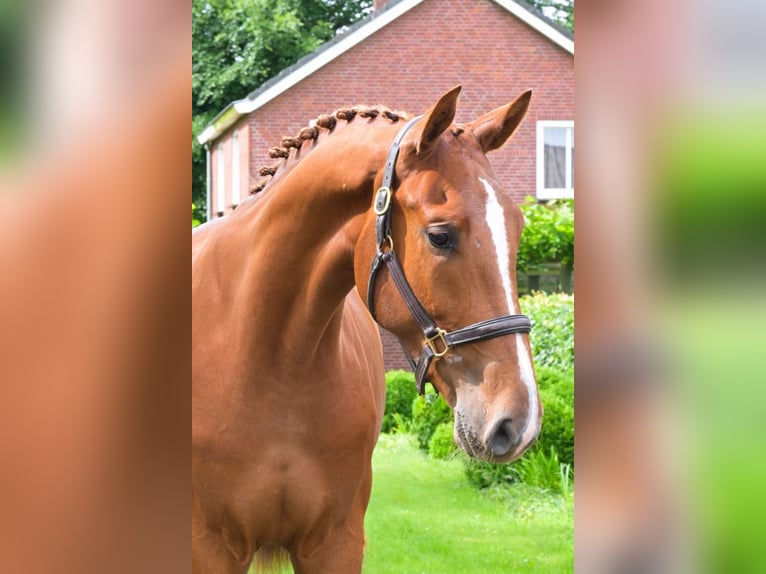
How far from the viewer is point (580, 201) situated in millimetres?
769

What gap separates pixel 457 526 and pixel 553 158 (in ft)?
44.3

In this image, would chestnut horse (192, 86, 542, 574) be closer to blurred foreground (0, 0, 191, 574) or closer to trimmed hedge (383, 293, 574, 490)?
blurred foreground (0, 0, 191, 574)

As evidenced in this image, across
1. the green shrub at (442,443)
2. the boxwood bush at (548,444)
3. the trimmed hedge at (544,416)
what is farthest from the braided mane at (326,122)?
the green shrub at (442,443)

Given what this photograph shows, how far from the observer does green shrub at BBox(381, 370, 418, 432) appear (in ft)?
42.5

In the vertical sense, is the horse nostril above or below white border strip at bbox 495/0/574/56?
below

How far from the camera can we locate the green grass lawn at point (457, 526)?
22.0 ft

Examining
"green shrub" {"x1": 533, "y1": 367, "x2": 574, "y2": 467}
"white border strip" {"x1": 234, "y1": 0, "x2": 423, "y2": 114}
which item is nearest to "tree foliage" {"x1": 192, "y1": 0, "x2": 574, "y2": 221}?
"white border strip" {"x1": 234, "y1": 0, "x2": 423, "y2": 114}

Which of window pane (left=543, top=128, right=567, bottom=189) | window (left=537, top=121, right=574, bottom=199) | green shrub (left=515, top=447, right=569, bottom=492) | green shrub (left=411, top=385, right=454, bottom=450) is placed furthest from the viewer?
window pane (left=543, top=128, right=567, bottom=189)

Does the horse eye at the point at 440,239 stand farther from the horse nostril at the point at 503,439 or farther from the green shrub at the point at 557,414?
the green shrub at the point at 557,414

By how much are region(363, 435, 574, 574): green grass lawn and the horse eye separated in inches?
182

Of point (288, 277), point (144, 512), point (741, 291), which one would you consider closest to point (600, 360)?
point (741, 291)

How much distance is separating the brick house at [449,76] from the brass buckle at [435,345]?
56.6 ft

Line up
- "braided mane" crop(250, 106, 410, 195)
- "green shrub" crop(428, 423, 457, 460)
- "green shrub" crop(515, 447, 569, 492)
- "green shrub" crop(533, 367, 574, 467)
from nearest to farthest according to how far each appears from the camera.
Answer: "braided mane" crop(250, 106, 410, 195) < "green shrub" crop(533, 367, 574, 467) < "green shrub" crop(515, 447, 569, 492) < "green shrub" crop(428, 423, 457, 460)

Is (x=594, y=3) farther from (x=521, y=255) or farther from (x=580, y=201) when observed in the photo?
(x=521, y=255)
